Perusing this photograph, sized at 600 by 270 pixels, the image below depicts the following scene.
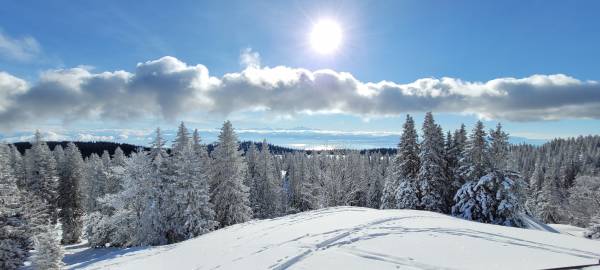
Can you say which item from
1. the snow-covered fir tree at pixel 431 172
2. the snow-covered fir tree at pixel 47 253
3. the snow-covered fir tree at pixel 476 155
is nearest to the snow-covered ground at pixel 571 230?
the snow-covered fir tree at pixel 476 155

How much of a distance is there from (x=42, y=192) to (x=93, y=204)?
674 cm

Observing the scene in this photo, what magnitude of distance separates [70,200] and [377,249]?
4806 centimetres

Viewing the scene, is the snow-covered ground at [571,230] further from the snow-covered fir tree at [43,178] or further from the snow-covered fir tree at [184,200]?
the snow-covered fir tree at [43,178]

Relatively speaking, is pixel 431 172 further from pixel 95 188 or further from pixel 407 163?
pixel 95 188

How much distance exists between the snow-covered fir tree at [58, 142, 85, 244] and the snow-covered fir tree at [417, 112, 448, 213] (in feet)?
144

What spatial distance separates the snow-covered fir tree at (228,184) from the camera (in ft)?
111

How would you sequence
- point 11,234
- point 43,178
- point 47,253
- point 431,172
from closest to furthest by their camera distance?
point 47,253 → point 11,234 → point 431,172 → point 43,178

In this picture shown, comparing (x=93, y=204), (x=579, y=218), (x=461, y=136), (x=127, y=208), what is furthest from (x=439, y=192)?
(x=93, y=204)

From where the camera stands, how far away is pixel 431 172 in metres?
33.5

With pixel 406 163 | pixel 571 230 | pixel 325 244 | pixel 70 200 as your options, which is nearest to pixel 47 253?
pixel 325 244

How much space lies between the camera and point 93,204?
159 ft

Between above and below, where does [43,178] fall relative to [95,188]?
above

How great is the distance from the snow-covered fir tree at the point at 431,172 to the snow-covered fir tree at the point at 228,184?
55.4 feet

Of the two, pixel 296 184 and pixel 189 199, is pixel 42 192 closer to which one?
pixel 189 199
